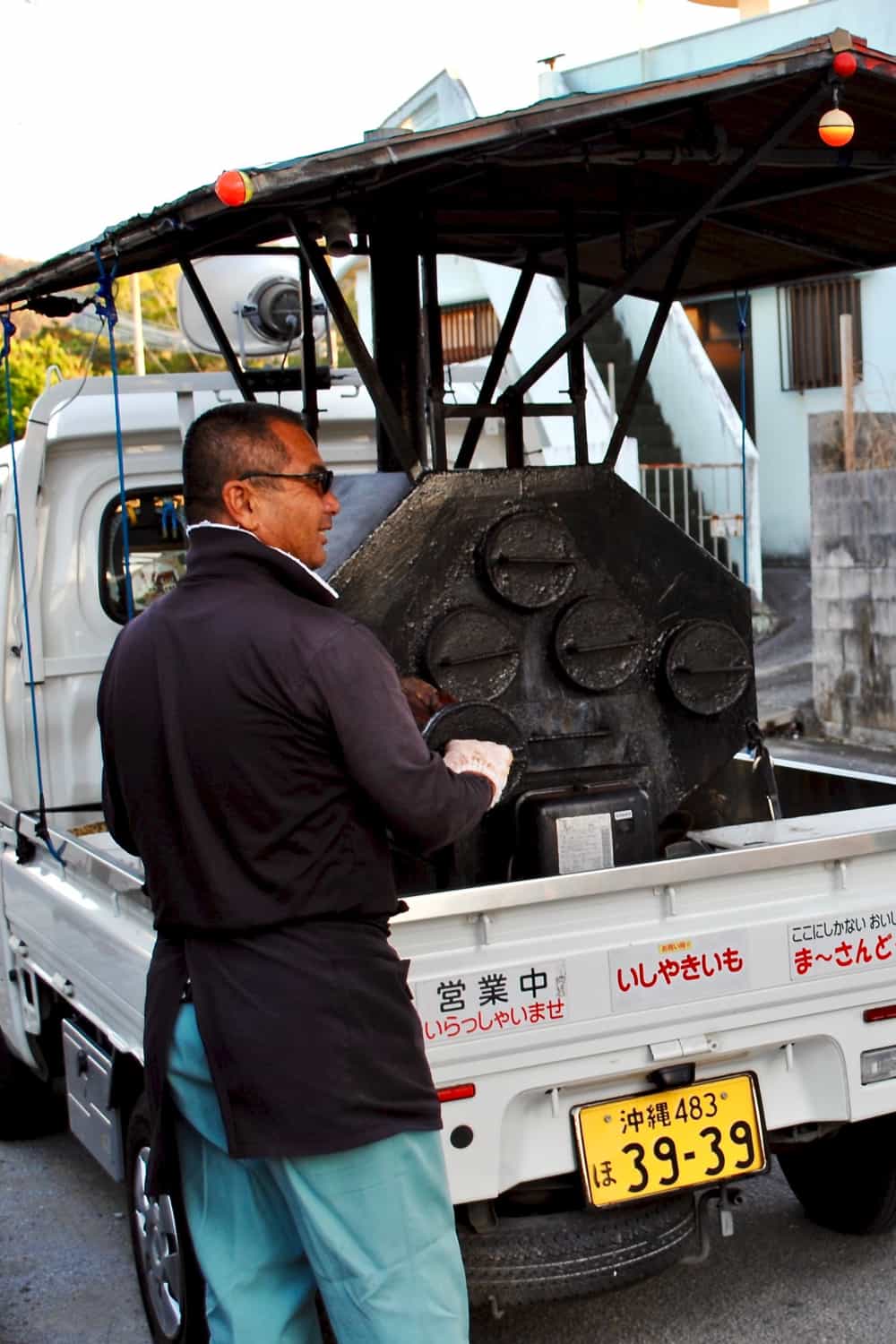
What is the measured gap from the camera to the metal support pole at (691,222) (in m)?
3.30

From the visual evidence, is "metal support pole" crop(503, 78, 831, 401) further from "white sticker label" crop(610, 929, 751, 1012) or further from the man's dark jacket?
the man's dark jacket

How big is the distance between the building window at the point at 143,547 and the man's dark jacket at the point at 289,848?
8.51 ft

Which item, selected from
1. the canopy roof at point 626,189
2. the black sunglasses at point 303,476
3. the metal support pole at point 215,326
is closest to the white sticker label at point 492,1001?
the black sunglasses at point 303,476

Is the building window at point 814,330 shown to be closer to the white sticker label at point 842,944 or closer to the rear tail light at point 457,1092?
the white sticker label at point 842,944

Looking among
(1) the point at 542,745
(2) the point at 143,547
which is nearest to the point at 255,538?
(1) the point at 542,745

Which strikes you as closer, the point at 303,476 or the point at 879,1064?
the point at 303,476

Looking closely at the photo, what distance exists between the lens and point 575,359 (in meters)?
4.28

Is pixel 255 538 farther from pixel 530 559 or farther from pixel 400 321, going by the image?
pixel 400 321

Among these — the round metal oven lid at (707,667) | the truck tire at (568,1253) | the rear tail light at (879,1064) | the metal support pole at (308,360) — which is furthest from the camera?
the metal support pole at (308,360)

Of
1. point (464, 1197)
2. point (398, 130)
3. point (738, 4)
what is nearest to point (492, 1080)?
point (464, 1197)

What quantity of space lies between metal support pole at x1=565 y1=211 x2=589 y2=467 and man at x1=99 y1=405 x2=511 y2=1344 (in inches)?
72.3

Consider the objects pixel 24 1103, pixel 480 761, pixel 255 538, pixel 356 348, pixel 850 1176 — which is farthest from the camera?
pixel 24 1103

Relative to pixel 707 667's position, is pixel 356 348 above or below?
above

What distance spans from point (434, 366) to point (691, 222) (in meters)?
0.80
